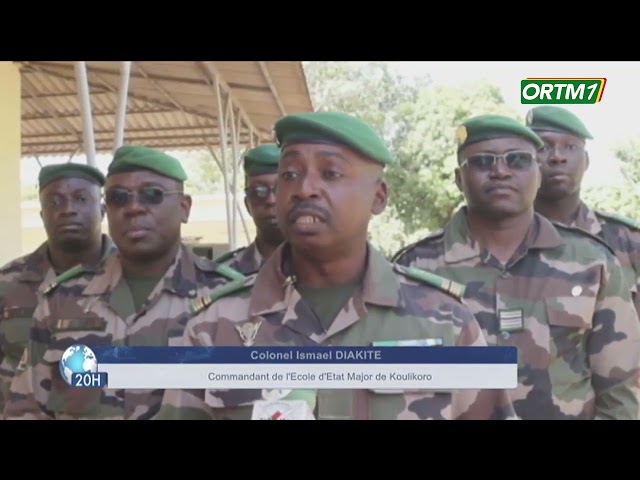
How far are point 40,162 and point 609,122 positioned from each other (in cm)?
217

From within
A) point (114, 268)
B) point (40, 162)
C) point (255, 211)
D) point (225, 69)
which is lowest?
point (114, 268)

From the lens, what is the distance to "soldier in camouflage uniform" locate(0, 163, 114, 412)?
2.91 meters

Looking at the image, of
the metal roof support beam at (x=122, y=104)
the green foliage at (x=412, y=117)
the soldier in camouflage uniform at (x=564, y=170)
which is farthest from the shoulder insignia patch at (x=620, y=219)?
the metal roof support beam at (x=122, y=104)

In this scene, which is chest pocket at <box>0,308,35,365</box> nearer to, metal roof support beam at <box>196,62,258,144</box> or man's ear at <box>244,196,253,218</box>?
man's ear at <box>244,196,253,218</box>

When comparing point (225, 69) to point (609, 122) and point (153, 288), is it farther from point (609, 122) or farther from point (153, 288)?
point (609, 122)

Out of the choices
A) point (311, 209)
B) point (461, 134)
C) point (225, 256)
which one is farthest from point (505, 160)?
point (225, 256)

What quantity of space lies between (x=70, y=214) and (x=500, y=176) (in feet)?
5.42

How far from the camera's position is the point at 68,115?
9.43ft

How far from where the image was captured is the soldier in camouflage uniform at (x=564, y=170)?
2.79 meters

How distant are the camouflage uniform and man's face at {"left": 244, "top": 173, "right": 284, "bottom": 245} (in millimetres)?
1129

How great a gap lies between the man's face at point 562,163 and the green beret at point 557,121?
21mm


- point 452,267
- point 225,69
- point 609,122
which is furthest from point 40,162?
point 609,122

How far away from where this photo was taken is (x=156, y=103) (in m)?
2.89

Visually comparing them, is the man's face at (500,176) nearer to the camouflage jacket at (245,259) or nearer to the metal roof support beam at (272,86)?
the metal roof support beam at (272,86)
